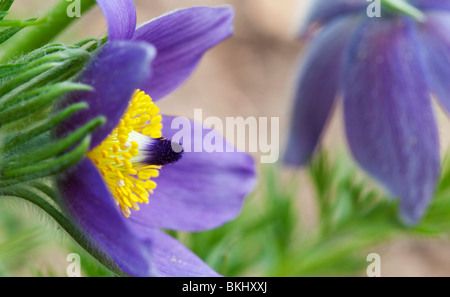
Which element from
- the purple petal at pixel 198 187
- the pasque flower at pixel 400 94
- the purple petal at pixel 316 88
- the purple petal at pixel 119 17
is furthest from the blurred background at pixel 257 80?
the purple petal at pixel 119 17

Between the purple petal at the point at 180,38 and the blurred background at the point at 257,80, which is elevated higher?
the blurred background at the point at 257,80

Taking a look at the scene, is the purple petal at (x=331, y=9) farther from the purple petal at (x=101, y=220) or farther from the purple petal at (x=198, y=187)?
the purple petal at (x=101, y=220)

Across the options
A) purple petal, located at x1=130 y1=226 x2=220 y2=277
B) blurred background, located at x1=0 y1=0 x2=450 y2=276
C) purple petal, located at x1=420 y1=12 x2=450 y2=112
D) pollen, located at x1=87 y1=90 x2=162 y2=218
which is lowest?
purple petal, located at x1=130 y1=226 x2=220 y2=277

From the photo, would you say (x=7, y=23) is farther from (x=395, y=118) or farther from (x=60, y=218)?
(x=395, y=118)

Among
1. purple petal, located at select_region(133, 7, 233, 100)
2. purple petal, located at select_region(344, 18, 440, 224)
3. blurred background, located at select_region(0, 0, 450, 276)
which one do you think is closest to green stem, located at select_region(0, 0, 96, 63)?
purple petal, located at select_region(133, 7, 233, 100)

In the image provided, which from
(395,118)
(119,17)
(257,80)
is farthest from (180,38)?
(257,80)

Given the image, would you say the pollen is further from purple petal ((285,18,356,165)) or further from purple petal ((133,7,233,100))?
purple petal ((285,18,356,165))
